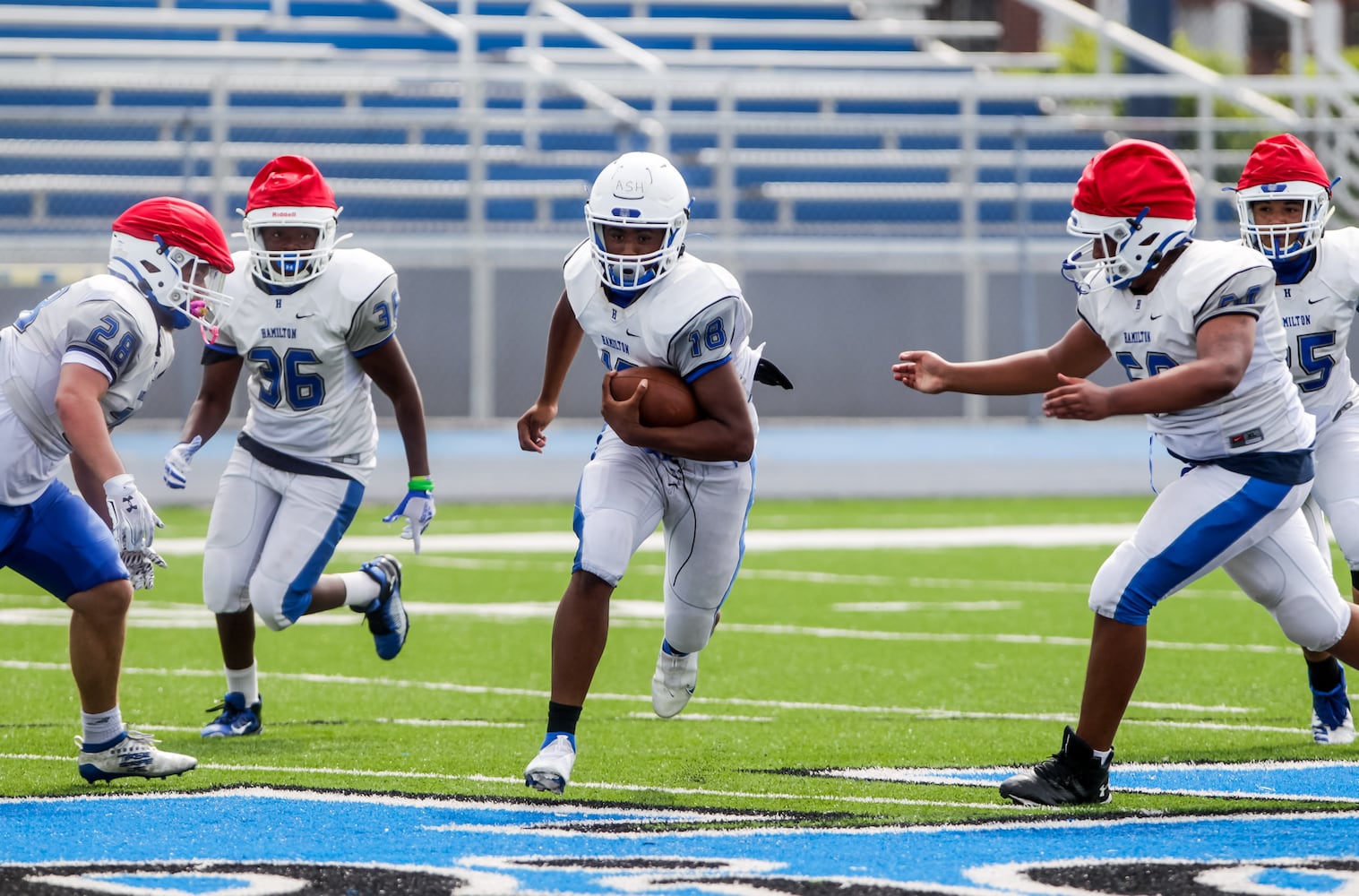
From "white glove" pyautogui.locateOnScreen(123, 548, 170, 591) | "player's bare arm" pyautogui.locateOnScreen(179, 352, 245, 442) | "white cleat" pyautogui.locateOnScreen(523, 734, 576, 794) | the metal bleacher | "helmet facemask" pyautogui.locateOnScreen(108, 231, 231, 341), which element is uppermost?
the metal bleacher

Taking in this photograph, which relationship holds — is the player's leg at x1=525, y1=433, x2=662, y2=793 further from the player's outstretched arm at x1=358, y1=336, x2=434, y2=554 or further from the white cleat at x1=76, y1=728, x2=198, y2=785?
the player's outstretched arm at x1=358, y1=336, x2=434, y2=554

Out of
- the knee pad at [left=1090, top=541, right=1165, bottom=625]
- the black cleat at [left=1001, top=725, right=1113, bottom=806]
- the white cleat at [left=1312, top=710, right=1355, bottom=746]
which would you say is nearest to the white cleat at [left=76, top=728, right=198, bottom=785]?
the black cleat at [left=1001, top=725, right=1113, bottom=806]

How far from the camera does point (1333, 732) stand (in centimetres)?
519

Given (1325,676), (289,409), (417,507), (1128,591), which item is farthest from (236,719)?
(1325,676)

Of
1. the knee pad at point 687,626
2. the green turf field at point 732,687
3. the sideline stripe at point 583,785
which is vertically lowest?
the green turf field at point 732,687

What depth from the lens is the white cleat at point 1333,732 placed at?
16.9 feet

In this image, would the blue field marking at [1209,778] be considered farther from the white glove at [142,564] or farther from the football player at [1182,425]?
the white glove at [142,564]

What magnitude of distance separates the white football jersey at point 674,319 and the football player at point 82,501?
1088mm

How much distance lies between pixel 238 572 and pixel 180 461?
413 millimetres

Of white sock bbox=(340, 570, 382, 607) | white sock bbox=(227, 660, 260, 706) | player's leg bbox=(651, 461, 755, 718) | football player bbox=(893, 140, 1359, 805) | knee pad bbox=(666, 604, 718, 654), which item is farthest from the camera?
white sock bbox=(340, 570, 382, 607)

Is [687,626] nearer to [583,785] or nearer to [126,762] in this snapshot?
[583,785]

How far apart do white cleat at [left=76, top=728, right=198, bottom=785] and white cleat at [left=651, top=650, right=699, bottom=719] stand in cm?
135

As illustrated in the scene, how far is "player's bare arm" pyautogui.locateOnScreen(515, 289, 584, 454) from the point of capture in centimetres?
521

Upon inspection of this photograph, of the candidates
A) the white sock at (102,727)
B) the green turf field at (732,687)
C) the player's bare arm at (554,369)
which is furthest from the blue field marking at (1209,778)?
the white sock at (102,727)
